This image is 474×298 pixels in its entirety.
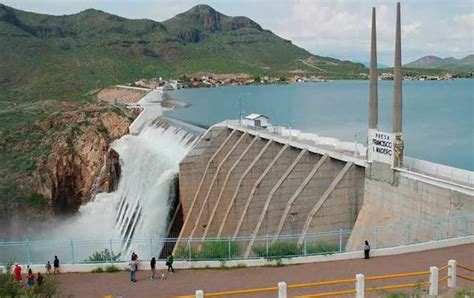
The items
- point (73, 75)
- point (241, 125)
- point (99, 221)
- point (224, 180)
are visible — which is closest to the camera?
point (224, 180)

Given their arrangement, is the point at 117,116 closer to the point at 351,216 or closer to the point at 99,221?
the point at 99,221

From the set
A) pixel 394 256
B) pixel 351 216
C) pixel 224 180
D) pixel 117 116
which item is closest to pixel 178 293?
pixel 394 256

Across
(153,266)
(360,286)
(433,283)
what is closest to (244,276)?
(153,266)

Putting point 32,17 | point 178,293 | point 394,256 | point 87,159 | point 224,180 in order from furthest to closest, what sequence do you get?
point 32,17 < point 87,159 < point 224,180 < point 394,256 < point 178,293

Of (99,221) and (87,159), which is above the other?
(87,159)

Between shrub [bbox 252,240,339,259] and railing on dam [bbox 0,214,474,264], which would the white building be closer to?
railing on dam [bbox 0,214,474,264]

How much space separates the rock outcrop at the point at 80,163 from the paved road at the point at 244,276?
33284mm

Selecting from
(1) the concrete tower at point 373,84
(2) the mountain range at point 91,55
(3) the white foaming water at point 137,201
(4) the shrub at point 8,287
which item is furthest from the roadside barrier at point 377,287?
(2) the mountain range at point 91,55

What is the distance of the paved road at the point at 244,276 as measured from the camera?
1622 cm

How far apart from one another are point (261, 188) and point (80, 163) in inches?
1177

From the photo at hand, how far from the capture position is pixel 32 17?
157m

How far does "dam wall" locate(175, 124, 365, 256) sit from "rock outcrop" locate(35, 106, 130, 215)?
16809mm

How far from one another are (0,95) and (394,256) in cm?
9155

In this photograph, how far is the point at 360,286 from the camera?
1365cm
